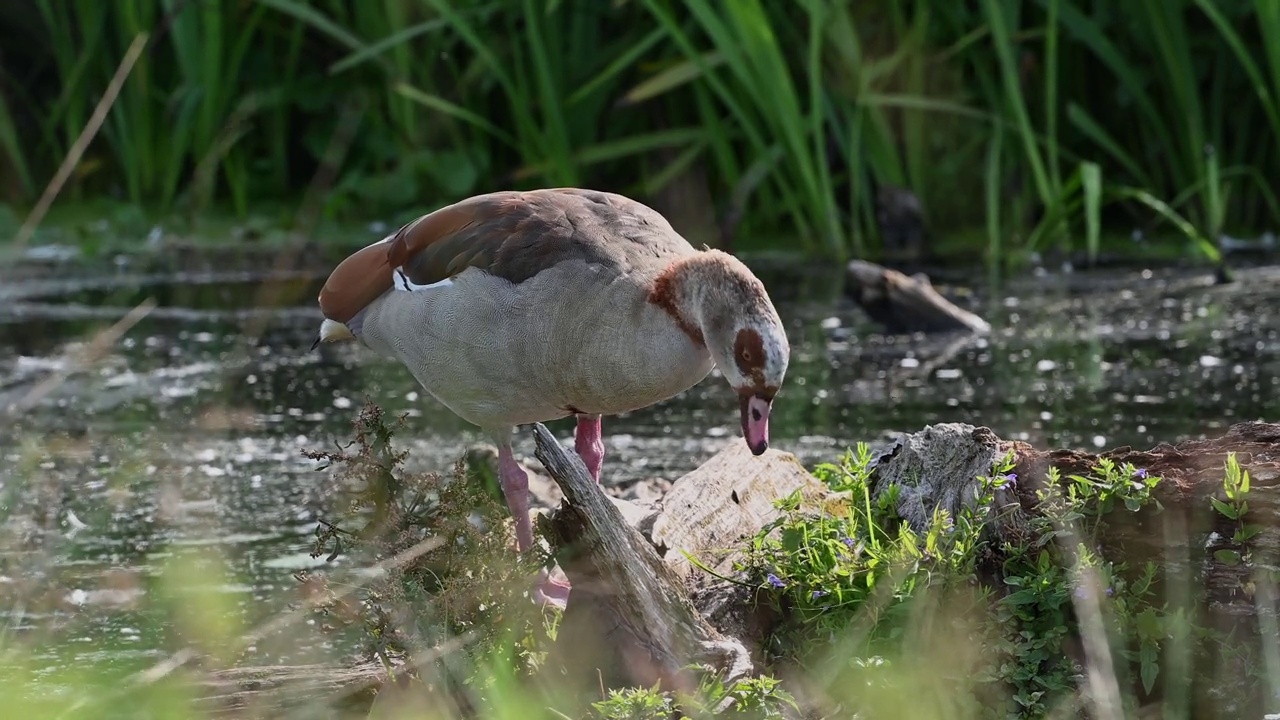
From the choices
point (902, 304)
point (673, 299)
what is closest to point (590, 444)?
point (673, 299)

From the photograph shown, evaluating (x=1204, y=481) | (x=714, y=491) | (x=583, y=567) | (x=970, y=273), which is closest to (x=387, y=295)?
(x=714, y=491)

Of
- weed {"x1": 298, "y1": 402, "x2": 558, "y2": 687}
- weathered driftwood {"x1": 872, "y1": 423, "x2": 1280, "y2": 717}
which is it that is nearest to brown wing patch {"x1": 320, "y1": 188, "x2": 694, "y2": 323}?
weed {"x1": 298, "y1": 402, "x2": 558, "y2": 687}

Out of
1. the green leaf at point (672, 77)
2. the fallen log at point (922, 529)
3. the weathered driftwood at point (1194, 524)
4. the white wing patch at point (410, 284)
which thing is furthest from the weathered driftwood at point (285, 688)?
the green leaf at point (672, 77)

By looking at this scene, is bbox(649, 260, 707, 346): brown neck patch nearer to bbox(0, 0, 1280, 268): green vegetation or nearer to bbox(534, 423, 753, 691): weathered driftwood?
bbox(534, 423, 753, 691): weathered driftwood

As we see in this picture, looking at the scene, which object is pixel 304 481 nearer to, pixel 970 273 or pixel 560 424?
pixel 560 424

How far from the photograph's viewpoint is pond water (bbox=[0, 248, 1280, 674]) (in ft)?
13.1

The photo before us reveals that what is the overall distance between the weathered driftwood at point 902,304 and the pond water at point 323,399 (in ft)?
0.29

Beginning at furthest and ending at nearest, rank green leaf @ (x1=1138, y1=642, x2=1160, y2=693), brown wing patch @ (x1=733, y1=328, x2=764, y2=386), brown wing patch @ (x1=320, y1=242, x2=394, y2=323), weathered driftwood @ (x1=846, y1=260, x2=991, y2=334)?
weathered driftwood @ (x1=846, y1=260, x2=991, y2=334) → brown wing patch @ (x1=320, y1=242, x2=394, y2=323) → brown wing patch @ (x1=733, y1=328, x2=764, y2=386) → green leaf @ (x1=1138, y1=642, x2=1160, y2=693)

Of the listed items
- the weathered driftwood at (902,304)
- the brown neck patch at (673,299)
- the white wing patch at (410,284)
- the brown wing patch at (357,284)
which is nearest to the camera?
the brown neck patch at (673,299)

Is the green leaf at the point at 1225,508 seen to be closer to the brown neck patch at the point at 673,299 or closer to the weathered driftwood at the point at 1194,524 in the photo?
the weathered driftwood at the point at 1194,524

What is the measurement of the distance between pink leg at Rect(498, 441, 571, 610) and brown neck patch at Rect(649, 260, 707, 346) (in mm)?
537

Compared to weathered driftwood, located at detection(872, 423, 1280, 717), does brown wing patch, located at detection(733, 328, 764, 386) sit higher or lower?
higher

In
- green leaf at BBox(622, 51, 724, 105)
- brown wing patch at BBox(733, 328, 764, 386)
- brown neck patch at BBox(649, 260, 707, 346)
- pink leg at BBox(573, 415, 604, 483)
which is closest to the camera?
brown wing patch at BBox(733, 328, 764, 386)

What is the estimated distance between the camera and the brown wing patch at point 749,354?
117 inches
